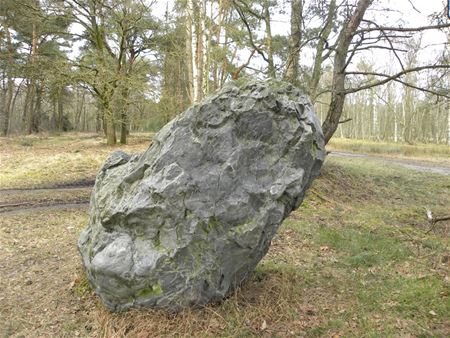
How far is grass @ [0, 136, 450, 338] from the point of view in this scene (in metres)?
4.17

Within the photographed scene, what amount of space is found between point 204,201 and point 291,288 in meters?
1.83

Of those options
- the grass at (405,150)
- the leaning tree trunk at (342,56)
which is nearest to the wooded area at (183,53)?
the leaning tree trunk at (342,56)

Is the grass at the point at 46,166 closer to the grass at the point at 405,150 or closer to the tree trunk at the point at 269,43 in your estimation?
the tree trunk at the point at 269,43

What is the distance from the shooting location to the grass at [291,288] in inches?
164

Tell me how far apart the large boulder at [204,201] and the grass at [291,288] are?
1.05ft

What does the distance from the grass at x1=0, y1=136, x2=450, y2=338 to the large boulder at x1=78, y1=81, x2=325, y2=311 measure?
1.05 feet

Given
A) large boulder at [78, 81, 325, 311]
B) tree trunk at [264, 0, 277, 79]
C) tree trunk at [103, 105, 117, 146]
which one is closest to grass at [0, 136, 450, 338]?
large boulder at [78, 81, 325, 311]

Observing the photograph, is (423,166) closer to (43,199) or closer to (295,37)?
(295,37)

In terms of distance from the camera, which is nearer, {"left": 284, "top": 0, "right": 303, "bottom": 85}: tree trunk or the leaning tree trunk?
the leaning tree trunk

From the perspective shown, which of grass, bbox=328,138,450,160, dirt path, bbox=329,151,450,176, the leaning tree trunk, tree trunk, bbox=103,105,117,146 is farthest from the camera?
grass, bbox=328,138,450,160

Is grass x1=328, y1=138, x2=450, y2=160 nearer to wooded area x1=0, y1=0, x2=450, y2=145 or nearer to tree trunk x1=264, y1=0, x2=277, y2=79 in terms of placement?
wooded area x1=0, y1=0, x2=450, y2=145

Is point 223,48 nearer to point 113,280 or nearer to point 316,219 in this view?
point 316,219

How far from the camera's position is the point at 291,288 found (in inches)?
197

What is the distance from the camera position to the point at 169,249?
13.6 ft
